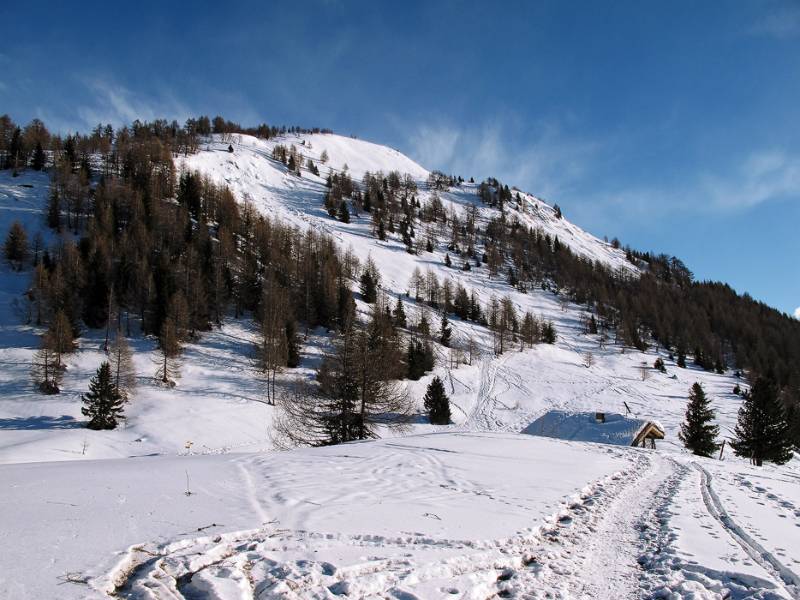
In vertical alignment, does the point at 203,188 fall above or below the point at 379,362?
above

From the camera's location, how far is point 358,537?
5.45 m

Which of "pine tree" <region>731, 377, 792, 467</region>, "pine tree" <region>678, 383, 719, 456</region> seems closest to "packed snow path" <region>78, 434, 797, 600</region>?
"pine tree" <region>678, 383, 719, 456</region>

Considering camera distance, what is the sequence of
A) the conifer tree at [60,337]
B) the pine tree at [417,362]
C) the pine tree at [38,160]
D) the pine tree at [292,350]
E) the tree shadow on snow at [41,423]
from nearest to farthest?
the tree shadow on snow at [41,423]
the conifer tree at [60,337]
the pine tree at [292,350]
the pine tree at [417,362]
the pine tree at [38,160]

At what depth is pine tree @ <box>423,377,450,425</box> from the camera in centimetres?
4597

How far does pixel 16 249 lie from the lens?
6525 cm

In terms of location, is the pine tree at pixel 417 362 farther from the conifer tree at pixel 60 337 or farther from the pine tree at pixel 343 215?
the pine tree at pixel 343 215

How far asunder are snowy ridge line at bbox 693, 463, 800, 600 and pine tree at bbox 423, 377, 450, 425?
→ 36945 mm

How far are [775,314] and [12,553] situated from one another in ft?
657

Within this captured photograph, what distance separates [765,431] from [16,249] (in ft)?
315

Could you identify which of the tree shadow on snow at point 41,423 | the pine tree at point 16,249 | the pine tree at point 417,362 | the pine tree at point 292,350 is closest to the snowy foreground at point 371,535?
the tree shadow on snow at point 41,423

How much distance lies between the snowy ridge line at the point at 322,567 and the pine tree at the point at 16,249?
8253cm

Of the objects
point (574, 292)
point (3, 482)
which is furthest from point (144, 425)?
point (574, 292)

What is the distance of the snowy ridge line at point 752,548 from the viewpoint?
5117 millimetres

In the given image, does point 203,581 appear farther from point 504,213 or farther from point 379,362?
point 504,213
